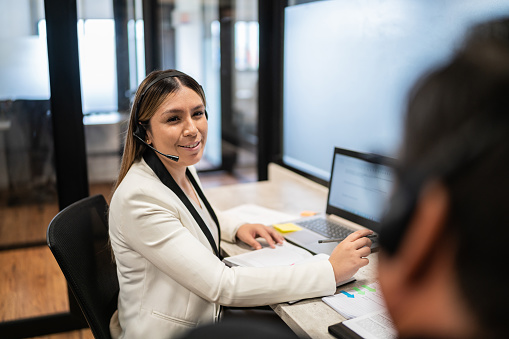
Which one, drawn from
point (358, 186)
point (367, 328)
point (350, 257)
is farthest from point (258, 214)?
point (367, 328)

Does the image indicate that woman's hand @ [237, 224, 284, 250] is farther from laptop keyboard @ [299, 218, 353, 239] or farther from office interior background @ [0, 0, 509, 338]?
office interior background @ [0, 0, 509, 338]

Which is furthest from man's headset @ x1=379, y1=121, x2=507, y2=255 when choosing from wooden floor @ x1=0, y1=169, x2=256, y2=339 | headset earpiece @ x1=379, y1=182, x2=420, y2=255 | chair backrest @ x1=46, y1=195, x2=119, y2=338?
wooden floor @ x1=0, y1=169, x2=256, y2=339

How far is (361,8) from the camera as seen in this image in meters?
2.12

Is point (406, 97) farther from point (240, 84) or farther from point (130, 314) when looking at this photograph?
point (240, 84)

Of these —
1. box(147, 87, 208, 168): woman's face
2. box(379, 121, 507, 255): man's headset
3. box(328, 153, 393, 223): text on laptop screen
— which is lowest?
box(328, 153, 393, 223): text on laptop screen

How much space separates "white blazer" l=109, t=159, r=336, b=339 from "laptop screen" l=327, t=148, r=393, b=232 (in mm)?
433

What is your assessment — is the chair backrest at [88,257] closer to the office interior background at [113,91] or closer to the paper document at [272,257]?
the paper document at [272,257]

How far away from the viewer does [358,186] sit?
183cm

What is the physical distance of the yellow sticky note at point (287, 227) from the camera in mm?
1877

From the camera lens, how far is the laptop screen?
1.70 meters

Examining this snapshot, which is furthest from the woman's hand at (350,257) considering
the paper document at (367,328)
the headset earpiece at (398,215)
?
the headset earpiece at (398,215)

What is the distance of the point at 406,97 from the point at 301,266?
3.28ft

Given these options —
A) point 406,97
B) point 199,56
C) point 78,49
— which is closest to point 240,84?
point 199,56

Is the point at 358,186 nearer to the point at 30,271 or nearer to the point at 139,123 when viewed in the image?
the point at 139,123
